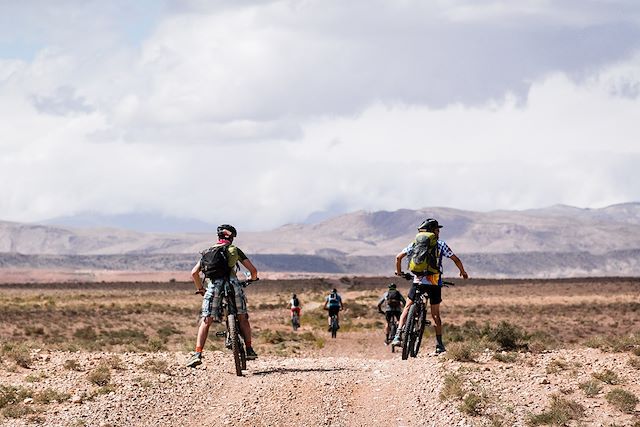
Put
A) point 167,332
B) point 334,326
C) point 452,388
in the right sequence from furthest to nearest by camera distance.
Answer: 1. point 167,332
2. point 334,326
3. point 452,388

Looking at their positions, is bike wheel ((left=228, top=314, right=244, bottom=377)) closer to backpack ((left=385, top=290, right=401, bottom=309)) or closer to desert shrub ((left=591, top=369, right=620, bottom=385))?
desert shrub ((left=591, top=369, right=620, bottom=385))

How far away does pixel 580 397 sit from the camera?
1298cm

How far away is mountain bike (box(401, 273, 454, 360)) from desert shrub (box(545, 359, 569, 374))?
91.3 inches

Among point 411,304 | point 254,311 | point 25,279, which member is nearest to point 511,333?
point 411,304

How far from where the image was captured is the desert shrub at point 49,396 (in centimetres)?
1366

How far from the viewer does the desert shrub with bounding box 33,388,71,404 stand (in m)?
13.7

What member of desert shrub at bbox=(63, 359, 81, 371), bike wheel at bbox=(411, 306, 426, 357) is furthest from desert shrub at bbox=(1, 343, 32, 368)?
bike wheel at bbox=(411, 306, 426, 357)

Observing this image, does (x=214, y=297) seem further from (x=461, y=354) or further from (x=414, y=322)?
(x=461, y=354)

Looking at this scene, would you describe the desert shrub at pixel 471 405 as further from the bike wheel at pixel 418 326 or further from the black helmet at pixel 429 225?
the black helmet at pixel 429 225

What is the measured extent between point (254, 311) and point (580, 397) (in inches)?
1803

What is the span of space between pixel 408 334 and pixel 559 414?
15.2 ft

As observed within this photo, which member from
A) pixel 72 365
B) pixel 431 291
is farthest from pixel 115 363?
pixel 431 291

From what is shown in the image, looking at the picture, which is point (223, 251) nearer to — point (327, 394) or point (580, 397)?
point (327, 394)

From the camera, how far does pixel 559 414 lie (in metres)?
12.0
